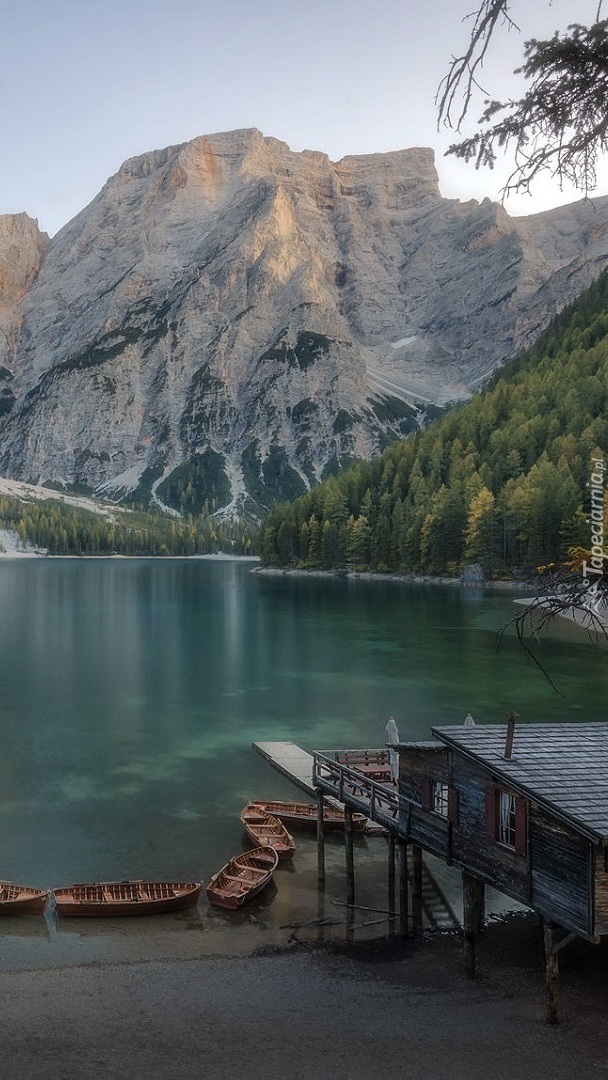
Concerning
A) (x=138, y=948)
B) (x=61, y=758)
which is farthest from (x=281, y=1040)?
(x=61, y=758)

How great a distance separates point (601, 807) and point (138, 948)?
16273 mm

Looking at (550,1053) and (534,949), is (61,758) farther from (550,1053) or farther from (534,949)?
(550,1053)

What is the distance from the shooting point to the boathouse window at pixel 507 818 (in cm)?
2384

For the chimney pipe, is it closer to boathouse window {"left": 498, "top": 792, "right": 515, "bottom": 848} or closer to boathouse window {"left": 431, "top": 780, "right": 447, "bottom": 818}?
boathouse window {"left": 498, "top": 792, "right": 515, "bottom": 848}

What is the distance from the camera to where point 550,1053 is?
2072 cm

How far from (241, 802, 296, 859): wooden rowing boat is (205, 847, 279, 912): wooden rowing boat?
1306 millimetres

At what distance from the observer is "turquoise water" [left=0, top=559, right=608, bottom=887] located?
40156 mm

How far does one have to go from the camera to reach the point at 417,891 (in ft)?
101

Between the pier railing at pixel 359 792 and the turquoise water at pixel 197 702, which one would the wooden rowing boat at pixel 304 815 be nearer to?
the turquoise water at pixel 197 702

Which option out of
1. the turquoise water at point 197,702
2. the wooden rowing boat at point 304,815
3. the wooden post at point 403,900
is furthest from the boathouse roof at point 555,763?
the turquoise water at point 197,702

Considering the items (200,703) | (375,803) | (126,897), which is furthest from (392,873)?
(200,703)

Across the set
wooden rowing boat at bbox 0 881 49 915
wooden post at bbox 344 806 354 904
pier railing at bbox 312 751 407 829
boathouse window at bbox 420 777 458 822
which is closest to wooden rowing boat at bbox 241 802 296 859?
pier railing at bbox 312 751 407 829

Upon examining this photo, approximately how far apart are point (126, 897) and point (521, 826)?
1565 cm

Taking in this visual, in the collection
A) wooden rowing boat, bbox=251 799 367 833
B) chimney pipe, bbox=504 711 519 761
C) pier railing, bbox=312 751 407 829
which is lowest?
wooden rowing boat, bbox=251 799 367 833
